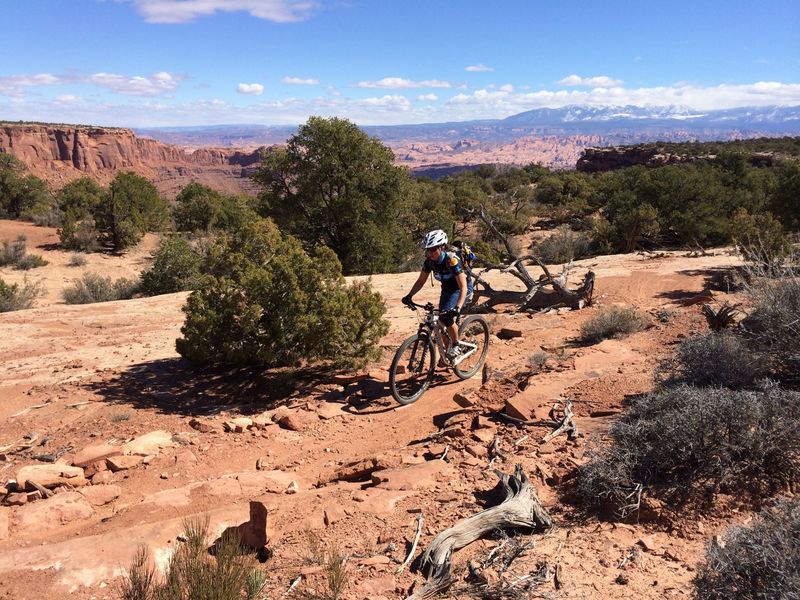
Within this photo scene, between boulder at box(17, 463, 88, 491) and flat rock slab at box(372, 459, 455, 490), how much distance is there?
2.79m

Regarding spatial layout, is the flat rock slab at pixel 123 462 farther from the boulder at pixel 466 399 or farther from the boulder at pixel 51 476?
the boulder at pixel 466 399

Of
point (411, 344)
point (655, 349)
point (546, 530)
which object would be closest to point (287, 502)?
point (546, 530)

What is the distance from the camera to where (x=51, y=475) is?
4.89 m

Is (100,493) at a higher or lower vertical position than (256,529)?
lower

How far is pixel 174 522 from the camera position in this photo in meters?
4.04

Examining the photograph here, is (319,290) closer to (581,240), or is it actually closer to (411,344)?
(411,344)

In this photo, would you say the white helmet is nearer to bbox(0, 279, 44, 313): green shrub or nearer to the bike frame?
the bike frame

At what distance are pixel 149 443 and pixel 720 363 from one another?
5.96 meters

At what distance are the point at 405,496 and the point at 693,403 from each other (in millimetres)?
2409

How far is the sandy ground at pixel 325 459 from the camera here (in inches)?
133

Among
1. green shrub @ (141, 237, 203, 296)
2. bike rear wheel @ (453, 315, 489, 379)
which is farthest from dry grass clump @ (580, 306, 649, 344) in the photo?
green shrub @ (141, 237, 203, 296)

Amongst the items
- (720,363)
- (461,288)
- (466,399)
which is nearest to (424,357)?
(466,399)

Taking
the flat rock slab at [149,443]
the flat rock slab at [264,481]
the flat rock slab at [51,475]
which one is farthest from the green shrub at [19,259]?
the flat rock slab at [264,481]

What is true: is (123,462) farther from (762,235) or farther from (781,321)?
(762,235)
